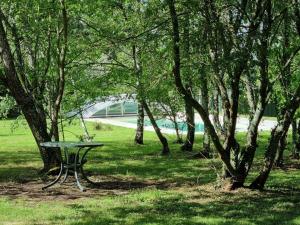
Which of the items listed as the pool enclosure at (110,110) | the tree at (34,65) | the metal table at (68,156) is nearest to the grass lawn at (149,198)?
the metal table at (68,156)

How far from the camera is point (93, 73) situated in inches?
604

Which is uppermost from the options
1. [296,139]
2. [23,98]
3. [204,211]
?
[23,98]

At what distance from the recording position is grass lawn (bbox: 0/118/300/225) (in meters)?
7.30

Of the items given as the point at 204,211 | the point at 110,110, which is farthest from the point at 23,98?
the point at 110,110

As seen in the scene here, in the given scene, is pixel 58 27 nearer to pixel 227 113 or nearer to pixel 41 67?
pixel 41 67

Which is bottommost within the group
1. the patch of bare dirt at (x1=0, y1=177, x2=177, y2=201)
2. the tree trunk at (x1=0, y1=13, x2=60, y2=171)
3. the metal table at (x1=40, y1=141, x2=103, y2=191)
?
the patch of bare dirt at (x1=0, y1=177, x2=177, y2=201)

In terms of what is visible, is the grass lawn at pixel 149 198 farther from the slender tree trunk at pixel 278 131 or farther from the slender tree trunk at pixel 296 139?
the slender tree trunk at pixel 296 139

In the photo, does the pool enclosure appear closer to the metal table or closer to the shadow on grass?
the metal table

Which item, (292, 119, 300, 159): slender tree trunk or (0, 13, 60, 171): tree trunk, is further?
(292, 119, 300, 159): slender tree trunk

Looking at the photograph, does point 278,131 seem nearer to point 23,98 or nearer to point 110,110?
point 23,98

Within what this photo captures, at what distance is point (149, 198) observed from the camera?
893 centimetres

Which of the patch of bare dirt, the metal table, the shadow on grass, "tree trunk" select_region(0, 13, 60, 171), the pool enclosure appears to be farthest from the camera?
the pool enclosure

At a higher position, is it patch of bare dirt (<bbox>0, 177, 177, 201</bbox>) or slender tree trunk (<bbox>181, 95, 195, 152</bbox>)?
slender tree trunk (<bbox>181, 95, 195, 152</bbox>)

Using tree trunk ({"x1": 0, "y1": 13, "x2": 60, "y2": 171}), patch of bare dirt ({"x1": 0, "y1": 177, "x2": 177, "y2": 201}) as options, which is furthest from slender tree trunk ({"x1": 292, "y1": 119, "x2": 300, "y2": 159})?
tree trunk ({"x1": 0, "y1": 13, "x2": 60, "y2": 171})
